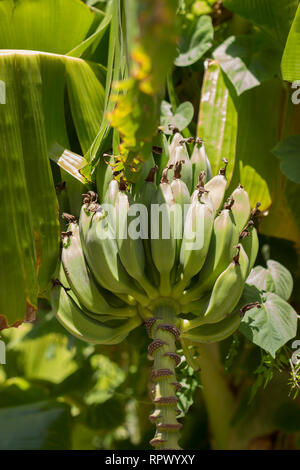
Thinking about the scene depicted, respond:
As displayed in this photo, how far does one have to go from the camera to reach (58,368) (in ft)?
7.35

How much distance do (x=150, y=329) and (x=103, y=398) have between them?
93cm

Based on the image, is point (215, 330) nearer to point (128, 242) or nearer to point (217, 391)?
point (128, 242)

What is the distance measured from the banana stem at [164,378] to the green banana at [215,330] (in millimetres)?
60

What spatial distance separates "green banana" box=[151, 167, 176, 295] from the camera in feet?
3.07

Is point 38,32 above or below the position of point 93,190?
above

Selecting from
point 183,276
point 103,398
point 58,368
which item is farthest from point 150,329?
point 58,368

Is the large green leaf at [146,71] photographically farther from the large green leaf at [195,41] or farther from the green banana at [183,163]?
the large green leaf at [195,41]

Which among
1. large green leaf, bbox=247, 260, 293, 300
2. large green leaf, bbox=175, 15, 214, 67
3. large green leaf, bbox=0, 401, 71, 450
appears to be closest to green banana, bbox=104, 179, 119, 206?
large green leaf, bbox=247, 260, 293, 300

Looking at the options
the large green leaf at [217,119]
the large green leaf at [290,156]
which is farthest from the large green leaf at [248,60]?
the large green leaf at [290,156]

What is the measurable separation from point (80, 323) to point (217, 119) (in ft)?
1.67

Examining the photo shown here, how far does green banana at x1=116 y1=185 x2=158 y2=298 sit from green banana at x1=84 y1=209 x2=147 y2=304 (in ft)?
0.06

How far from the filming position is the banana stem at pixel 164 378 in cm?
91
